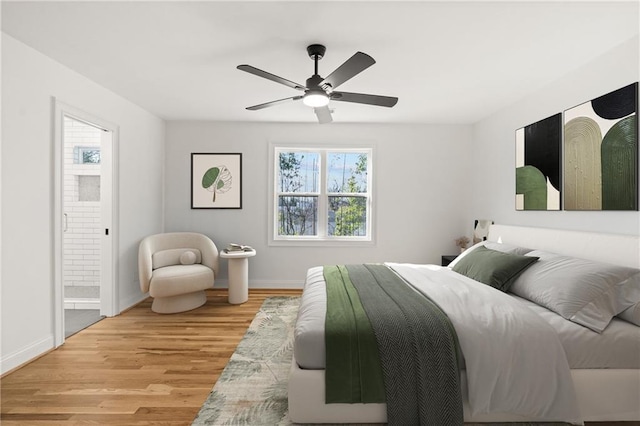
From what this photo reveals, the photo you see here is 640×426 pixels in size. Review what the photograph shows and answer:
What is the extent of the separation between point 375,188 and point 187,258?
277cm

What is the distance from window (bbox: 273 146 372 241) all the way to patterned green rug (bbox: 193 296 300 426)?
1931 mm

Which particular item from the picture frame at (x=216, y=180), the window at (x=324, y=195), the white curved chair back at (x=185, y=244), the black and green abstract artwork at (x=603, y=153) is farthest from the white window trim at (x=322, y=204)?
the black and green abstract artwork at (x=603, y=153)

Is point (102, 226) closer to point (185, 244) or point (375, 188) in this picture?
point (185, 244)

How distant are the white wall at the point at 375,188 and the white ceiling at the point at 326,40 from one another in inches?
50.4

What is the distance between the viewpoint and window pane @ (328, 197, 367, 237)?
205 inches

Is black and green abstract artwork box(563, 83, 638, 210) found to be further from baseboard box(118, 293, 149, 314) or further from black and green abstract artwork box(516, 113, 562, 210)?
baseboard box(118, 293, 149, 314)

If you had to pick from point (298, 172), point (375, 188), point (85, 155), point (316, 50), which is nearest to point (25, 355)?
point (85, 155)

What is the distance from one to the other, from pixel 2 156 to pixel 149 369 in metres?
1.89

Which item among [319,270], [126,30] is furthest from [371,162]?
[126,30]

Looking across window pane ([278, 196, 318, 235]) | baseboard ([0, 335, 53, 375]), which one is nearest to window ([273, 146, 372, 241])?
window pane ([278, 196, 318, 235])

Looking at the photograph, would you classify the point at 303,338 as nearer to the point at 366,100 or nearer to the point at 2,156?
the point at 366,100

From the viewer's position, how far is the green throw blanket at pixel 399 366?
178 cm

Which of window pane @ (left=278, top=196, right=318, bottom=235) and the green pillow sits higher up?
window pane @ (left=278, top=196, right=318, bottom=235)

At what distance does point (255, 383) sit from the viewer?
92.8 inches
